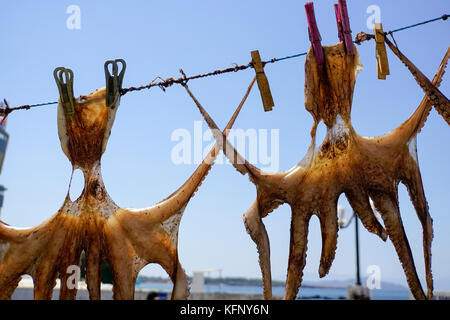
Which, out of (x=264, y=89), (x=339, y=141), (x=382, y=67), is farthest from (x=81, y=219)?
(x=382, y=67)

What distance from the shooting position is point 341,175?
498 centimetres

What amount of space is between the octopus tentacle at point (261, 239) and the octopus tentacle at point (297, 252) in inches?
11.0

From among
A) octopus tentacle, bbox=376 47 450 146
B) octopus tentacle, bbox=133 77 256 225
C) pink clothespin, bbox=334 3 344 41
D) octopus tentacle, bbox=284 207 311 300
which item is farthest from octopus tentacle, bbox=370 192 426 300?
octopus tentacle, bbox=133 77 256 225

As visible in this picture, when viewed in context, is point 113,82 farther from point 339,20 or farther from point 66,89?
point 339,20

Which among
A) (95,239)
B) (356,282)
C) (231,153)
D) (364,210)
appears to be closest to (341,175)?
(364,210)

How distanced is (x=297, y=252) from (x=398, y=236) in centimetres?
106

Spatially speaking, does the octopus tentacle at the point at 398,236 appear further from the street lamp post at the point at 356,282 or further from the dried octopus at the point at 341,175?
the street lamp post at the point at 356,282

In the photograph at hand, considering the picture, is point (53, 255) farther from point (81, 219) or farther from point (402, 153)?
point (402, 153)

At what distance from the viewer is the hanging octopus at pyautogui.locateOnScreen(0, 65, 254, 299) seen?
17.3 ft

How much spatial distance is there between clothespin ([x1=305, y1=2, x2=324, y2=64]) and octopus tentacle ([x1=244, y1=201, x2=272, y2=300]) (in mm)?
1817

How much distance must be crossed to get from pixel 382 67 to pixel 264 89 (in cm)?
131

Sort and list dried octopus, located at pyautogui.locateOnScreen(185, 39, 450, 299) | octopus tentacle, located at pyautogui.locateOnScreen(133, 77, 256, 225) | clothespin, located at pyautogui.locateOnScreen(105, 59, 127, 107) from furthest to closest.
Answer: clothespin, located at pyautogui.locateOnScreen(105, 59, 127, 107), octopus tentacle, located at pyautogui.locateOnScreen(133, 77, 256, 225), dried octopus, located at pyautogui.locateOnScreen(185, 39, 450, 299)

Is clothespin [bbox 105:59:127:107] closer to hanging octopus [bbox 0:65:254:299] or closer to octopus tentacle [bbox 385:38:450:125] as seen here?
hanging octopus [bbox 0:65:254:299]
